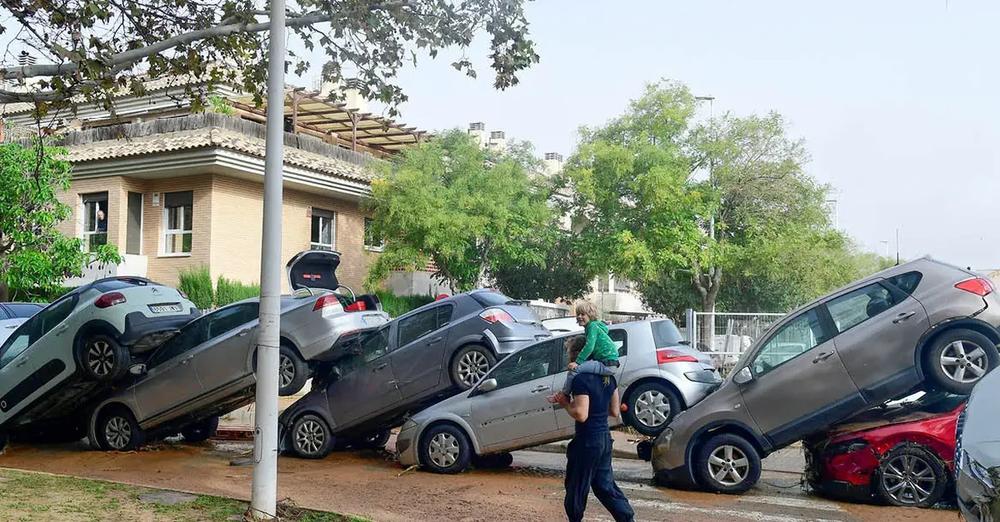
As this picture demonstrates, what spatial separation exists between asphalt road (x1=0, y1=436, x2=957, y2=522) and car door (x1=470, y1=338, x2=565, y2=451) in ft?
1.89

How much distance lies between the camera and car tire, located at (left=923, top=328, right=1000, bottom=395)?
9805 mm

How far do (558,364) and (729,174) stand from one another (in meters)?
21.3

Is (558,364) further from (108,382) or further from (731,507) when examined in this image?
(108,382)

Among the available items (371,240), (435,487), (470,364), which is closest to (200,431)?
(470,364)

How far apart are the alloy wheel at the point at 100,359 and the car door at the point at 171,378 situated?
0.54 metres

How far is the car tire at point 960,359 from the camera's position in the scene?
980 centimetres

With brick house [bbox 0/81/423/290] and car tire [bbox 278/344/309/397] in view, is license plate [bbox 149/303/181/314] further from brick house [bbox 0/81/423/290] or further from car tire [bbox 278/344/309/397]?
brick house [bbox 0/81/423/290]

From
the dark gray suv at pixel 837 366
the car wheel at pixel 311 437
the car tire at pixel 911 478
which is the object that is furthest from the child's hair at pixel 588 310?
the car wheel at pixel 311 437

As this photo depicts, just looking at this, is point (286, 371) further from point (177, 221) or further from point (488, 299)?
point (177, 221)

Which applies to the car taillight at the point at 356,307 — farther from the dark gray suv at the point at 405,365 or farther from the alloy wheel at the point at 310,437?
the alloy wheel at the point at 310,437

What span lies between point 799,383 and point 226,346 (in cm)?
776

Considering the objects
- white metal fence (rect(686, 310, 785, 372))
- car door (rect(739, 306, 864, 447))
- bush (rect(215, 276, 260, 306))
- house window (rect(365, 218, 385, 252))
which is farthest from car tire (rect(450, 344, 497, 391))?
house window (rect(365, 218, 385, 252))

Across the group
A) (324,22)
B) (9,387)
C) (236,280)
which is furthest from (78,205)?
(324,22)

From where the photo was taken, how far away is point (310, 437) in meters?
13.6
